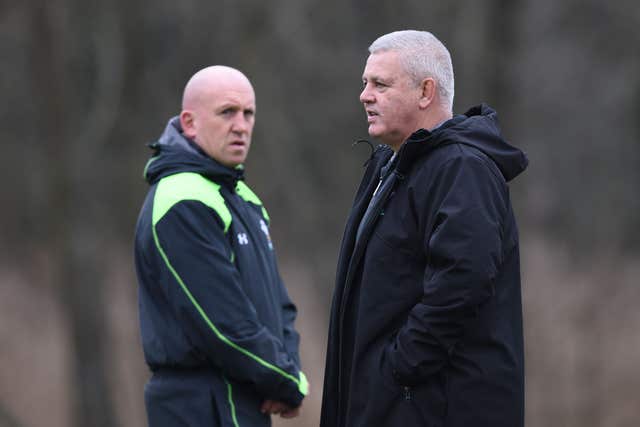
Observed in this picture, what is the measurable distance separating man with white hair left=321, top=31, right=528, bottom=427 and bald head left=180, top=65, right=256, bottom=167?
85 centimetres

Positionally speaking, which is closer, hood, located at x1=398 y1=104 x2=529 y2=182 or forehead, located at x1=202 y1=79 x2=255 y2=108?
hood, located at x1=398 y1=104 x2=529 y2=182

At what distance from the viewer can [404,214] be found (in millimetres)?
3307

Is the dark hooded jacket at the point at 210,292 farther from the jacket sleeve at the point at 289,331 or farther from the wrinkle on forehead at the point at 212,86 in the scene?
the wrinkle on forehead at the point at 212,86

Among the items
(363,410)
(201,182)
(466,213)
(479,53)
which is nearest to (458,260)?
(466,213)

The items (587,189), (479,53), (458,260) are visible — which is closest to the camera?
(458,260)

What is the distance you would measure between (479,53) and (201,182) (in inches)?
305

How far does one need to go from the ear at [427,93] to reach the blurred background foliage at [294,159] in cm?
745

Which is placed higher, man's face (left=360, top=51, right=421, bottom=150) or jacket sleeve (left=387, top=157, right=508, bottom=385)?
man's face (left=360, top=51, right=421, bottom=150)

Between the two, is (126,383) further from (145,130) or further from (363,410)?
(363,410)

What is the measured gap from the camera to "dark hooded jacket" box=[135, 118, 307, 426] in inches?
154

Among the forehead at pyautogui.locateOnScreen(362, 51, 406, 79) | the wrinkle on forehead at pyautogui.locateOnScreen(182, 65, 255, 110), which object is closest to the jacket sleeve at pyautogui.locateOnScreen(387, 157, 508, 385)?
the forehead at pyautogui.locateOnScreen(362, 51, 406, 79)

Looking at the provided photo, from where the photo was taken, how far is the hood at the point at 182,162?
4.13 m

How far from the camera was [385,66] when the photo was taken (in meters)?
3.42

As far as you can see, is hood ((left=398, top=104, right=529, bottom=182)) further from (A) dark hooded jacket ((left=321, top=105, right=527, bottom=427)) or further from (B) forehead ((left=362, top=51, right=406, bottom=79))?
A: (B) forehead ((left=362, top=51, right=406, bottom=79))
